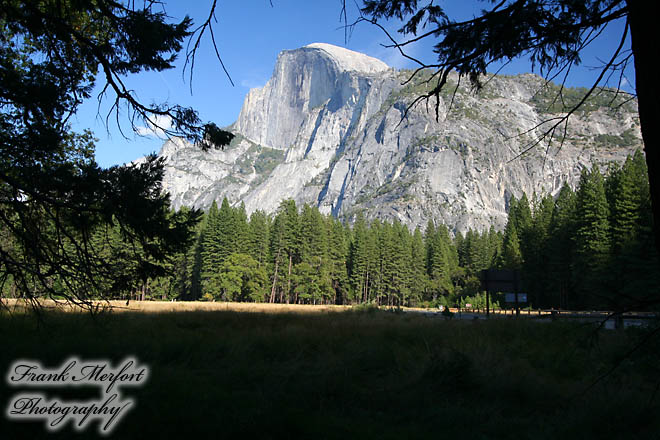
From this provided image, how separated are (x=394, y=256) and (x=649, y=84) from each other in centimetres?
6979

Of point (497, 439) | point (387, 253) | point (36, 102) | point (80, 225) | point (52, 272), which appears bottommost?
point (497, 439)

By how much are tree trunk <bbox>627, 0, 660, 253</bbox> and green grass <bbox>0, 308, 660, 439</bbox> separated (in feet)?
3.16

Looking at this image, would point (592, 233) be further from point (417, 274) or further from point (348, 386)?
point (348, 386)

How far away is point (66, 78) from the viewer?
16.7 feet

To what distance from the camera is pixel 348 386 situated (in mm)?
5590

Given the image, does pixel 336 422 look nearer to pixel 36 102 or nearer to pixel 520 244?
pixel 36 102

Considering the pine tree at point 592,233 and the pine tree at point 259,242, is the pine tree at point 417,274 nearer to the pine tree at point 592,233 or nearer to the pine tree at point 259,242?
the pine tree at point 259,242

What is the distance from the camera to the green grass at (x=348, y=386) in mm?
3842

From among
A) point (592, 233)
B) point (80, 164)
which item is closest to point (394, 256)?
point (592, 233)

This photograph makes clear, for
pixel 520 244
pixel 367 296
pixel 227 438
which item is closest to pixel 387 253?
pixel 367 296

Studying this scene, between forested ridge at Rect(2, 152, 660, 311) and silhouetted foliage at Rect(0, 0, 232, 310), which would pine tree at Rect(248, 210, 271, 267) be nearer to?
forested ridge at Rect(2, 152, 660, 311)

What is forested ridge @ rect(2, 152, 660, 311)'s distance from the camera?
1560 inches

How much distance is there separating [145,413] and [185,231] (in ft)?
7.87

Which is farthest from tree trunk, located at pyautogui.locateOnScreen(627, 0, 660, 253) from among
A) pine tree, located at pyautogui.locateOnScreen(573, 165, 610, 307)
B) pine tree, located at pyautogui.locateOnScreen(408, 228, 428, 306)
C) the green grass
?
pine tree, located at pyautogui.locateOnScreen(408, 228, 428, 306)
